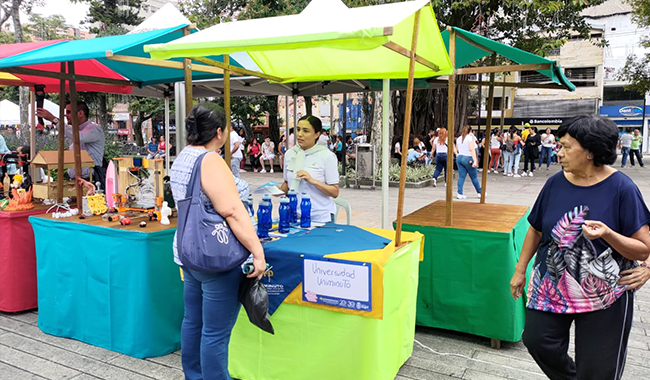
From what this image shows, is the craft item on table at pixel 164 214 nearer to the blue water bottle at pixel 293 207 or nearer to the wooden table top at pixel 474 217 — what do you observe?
the blue water bottle at pixel 293 207

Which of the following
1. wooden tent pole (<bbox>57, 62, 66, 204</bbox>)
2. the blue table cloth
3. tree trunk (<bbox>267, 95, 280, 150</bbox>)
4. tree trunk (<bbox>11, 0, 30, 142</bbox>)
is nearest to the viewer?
the blue table cloth

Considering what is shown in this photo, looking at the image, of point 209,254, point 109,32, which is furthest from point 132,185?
point 109,32

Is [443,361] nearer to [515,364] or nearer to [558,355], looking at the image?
[515,364]

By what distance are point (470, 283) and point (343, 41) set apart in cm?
207

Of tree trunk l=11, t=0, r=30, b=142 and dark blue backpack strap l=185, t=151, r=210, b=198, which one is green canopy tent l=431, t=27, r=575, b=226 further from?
tree trunk l=11, t=0, r=30, b=142

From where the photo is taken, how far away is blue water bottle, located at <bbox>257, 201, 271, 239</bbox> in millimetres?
3193

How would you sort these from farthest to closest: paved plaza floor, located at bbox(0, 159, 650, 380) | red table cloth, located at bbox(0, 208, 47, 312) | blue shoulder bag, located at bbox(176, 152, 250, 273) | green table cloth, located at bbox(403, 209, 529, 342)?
red table cloth, located at bbox(0, 208, 47, 312) → green table cloth, located at bbox(403, 209, 529, 342) → paved plaza floor, located at bbox(0, 159, 650, 380) → blue shoulder bag, located at bbox(176, 152, 250, 273)

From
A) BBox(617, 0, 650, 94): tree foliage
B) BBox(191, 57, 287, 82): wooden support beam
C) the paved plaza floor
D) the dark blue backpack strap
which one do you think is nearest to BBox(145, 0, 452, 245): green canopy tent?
BBox(191, 57, 287, 82): wooden support beam

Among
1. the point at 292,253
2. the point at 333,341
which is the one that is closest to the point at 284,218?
the point at 292,253

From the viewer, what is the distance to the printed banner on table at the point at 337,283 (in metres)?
2.59

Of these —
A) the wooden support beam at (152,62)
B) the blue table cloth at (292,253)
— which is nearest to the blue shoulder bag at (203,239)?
the blue table cloth at (292,253)

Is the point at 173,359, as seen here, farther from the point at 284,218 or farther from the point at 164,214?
the point at 284,218

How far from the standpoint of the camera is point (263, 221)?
→ 3232 mm

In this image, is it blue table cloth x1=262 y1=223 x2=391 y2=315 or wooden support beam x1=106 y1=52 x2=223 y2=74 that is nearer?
blue table cloth x1=262 y1=223 x2=391 y2=315
